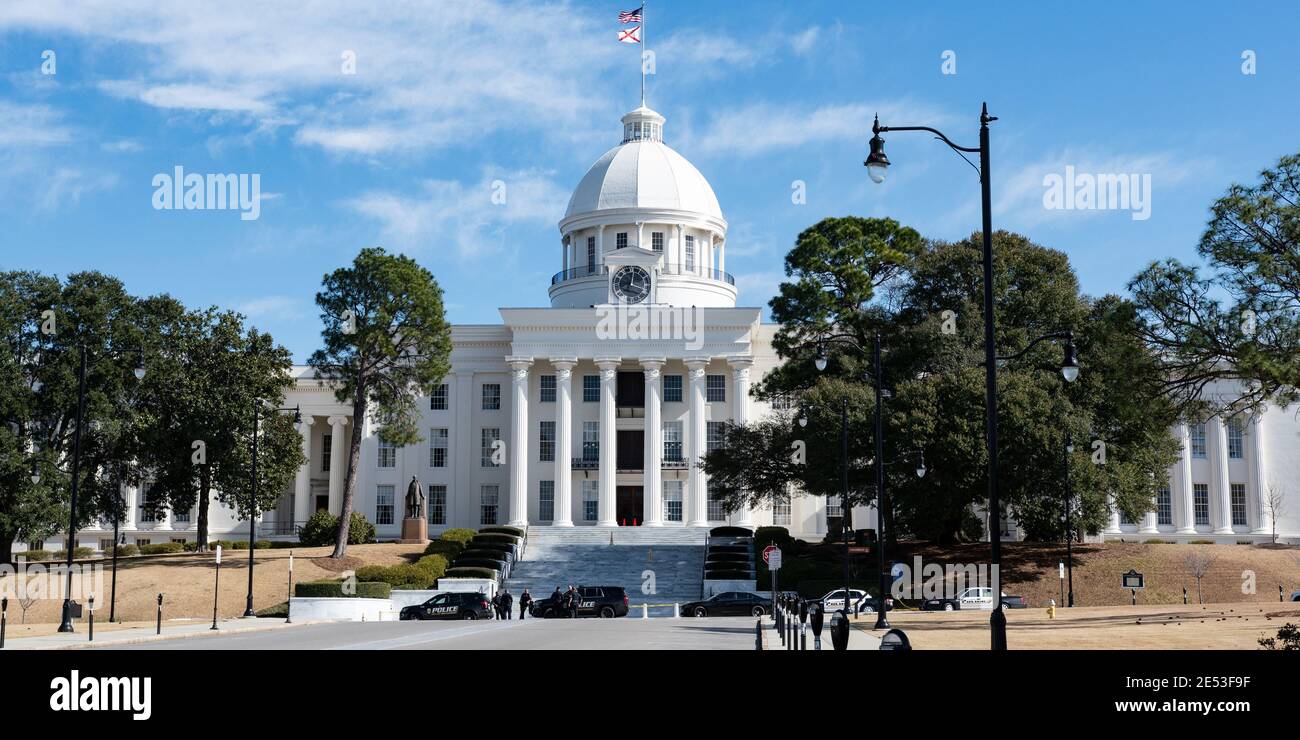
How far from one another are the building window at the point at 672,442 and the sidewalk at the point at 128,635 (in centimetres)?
3601

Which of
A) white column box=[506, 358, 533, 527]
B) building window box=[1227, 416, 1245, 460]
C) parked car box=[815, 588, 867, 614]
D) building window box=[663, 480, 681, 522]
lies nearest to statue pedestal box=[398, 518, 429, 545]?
white column box=[506, 358, 533, 527]

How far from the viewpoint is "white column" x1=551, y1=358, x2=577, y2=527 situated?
73.9 meters

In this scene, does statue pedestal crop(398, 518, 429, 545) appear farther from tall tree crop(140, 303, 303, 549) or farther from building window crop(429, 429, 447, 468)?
building window crop(429, 429, 447, 468)

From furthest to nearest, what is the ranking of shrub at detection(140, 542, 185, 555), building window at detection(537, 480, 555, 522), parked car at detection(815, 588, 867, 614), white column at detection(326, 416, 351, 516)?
white column at detection(326, 416, 351, 516), building window at detection(537, 480, 555, 522), shrub at detection(140, 542, 185, 555), parked car at detection(815, 588, 867, 614)

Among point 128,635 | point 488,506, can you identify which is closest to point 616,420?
point 488,506

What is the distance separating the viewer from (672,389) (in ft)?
254

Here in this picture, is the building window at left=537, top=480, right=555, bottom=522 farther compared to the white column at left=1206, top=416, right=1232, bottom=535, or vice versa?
the white column at left=1206, top=416, right=1232, bottom=535

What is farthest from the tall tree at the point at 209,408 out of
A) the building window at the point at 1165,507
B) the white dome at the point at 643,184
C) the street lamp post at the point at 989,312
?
the building window at the point at 1165,507

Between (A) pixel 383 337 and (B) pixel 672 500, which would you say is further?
(B) pixel 672 500

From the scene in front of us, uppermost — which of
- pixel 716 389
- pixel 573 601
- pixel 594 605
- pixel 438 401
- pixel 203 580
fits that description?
pixel 716 389

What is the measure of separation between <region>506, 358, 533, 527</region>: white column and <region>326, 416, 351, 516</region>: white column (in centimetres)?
1279

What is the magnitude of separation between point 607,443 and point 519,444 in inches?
212

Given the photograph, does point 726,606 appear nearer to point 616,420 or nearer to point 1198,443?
point 616,420

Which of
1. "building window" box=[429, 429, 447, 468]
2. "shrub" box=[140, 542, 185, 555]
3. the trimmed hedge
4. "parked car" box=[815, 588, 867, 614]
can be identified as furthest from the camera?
"building window" box=[429, 429, 447, 468]
